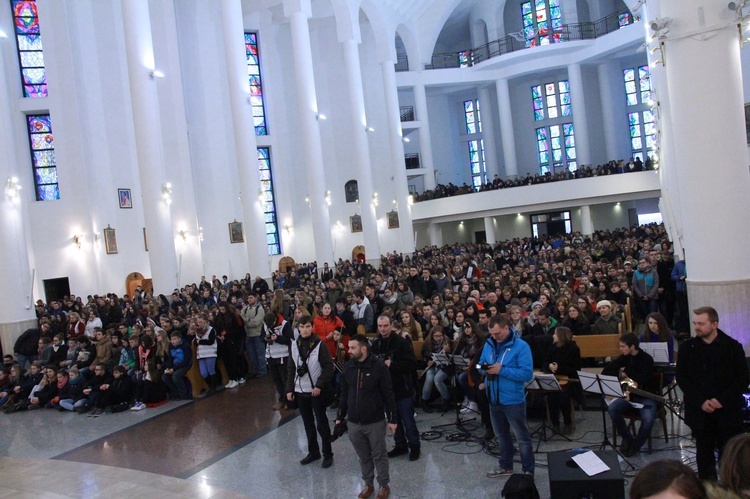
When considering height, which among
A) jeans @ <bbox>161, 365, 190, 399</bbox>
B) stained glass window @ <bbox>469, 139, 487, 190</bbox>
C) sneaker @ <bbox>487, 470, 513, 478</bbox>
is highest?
stained glass window @ <bbox>469, 139, 487, 190</bbox>

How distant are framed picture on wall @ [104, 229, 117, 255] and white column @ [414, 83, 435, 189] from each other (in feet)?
53.5

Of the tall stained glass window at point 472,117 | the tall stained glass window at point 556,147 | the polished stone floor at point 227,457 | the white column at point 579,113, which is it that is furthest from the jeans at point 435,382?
the tall stained glass window at point 472,117

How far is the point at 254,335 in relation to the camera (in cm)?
1103

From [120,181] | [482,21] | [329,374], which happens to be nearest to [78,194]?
[120,181]

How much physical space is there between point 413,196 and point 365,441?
90.1 feet

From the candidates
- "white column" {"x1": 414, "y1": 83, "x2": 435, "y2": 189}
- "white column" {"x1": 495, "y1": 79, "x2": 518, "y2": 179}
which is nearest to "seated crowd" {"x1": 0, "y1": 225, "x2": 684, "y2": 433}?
"white column" {"x1": 414, "y1": 83, "x2": 435, "y2": 189}

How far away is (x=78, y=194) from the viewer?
73.6ft

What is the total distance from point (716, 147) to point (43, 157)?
73.2ft

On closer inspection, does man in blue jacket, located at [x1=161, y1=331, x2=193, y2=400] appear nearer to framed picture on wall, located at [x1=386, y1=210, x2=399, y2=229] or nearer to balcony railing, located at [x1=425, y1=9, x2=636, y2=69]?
framed picture on wall, located at [x1=386, y1=210, x2=399, y2=229]

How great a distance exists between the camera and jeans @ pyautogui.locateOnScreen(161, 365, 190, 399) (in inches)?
399

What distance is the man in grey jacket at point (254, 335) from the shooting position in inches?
429

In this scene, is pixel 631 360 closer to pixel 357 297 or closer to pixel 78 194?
pixel 357 297

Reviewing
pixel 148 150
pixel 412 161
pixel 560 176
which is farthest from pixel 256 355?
pixel 412 161

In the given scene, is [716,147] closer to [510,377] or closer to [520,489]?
[510,377]
